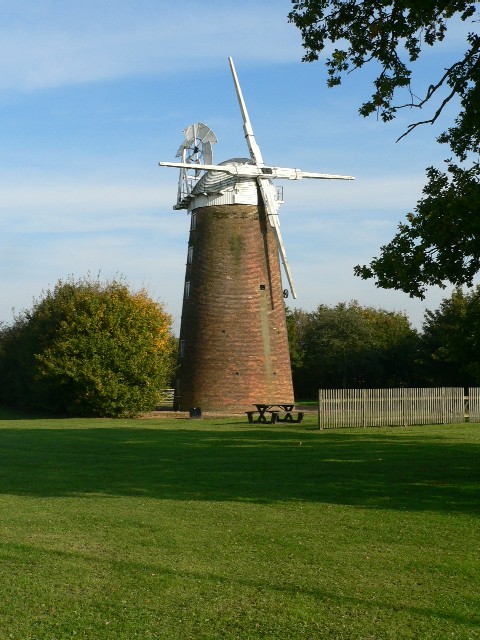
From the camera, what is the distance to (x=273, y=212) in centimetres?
4331

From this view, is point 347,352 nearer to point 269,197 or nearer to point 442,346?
point 442,346

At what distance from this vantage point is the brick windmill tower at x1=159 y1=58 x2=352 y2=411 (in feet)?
138

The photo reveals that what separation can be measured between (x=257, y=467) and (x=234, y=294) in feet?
79.0

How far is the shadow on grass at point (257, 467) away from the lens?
570 inches

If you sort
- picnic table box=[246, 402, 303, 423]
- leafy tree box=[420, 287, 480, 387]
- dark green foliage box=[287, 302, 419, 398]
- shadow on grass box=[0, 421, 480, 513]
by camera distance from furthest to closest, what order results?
1. dark green foliage box=[287, 302, 419, 398]
2. leafy tree box=[420, 287, 480, 387]
3. picnic table box=[246, 402, 303, 423]
4. shadow on grass box=[0, 421, 480, 513]

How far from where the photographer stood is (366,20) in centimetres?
1361

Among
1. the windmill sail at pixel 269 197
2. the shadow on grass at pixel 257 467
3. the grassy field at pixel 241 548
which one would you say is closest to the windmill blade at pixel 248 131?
the windmill sail at pixel 269 197

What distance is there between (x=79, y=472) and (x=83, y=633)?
11183mm

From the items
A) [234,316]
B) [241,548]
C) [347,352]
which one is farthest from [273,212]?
[241,548]

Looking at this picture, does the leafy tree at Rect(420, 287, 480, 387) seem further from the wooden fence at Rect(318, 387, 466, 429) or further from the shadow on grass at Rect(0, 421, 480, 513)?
the shadow on grass at Rect(0, 421, 480, 513)

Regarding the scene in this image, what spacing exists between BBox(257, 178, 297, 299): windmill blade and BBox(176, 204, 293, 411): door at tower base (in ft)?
1.21

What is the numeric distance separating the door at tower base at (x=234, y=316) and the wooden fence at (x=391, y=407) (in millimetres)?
9848

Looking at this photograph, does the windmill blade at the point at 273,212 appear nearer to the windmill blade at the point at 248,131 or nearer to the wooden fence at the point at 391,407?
the windmill blade at the point at 248,131

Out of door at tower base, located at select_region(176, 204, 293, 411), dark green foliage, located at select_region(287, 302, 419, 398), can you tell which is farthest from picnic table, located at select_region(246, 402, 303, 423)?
dark green foliage, located at select_region(287, 302, 419, 398)
